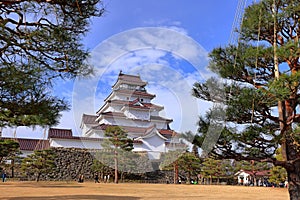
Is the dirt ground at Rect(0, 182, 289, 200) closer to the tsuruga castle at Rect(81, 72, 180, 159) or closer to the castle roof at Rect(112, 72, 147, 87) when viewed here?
the tsuruga castle at Rect(81, 72, 180, 159)

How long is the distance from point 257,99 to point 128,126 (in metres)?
20.4

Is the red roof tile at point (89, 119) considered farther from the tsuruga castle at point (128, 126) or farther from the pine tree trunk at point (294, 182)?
the pine tree trunk at point (294, 182)

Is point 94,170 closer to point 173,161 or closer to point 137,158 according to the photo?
A: point 137,158

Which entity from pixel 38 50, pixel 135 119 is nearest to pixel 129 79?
pixel 135 119

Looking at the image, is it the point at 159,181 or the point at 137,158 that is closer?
the point at 137,158

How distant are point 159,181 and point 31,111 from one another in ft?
59.9

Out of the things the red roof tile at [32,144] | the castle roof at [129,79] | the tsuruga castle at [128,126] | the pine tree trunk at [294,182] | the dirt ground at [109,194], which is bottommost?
the dirt ground at [109,194]

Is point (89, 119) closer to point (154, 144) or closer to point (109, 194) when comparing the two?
point (154, 144)

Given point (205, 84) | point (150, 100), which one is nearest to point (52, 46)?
point (205, 84)

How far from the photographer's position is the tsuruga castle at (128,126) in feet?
68.1

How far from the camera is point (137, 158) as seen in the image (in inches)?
798

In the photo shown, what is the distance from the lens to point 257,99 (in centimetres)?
457

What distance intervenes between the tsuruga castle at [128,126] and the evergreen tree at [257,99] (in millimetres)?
14331

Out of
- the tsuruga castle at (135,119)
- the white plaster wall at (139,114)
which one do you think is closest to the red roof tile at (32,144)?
the tsuruga castle at (135,119)
